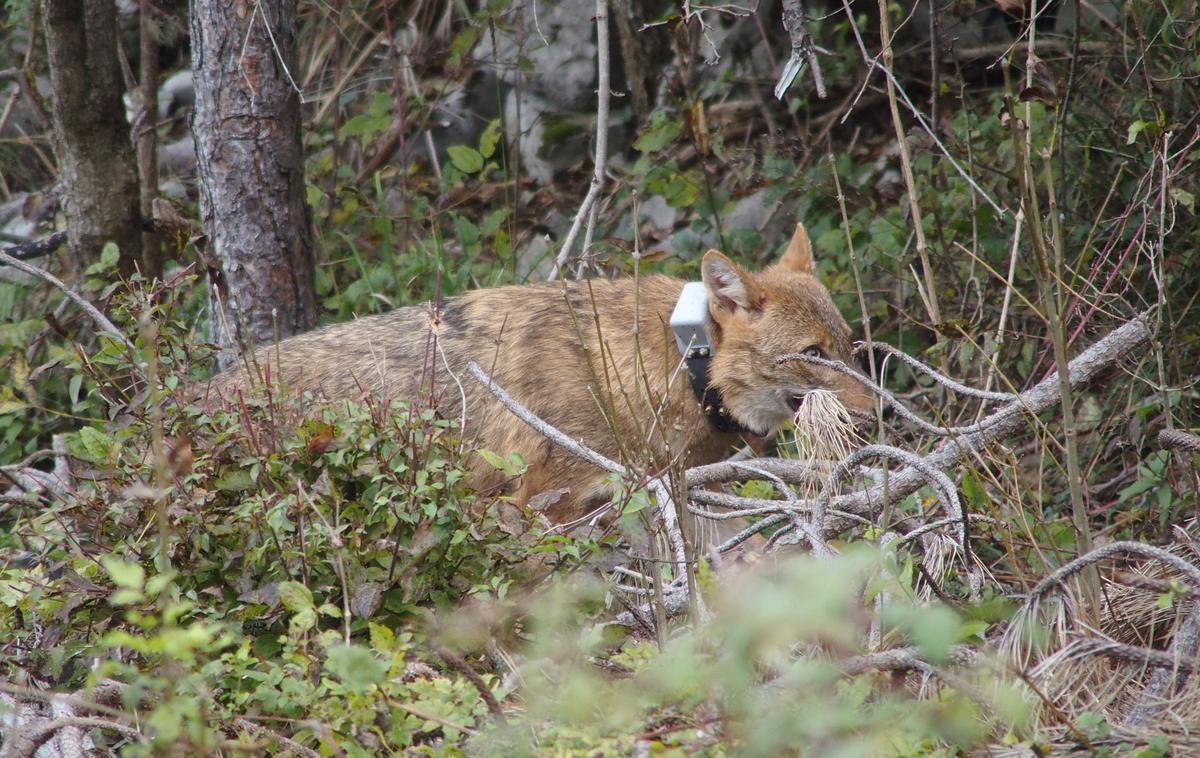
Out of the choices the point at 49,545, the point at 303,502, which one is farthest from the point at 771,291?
the point at 49,545

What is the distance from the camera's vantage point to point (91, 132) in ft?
20.6

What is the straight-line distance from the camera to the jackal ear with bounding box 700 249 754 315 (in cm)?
500

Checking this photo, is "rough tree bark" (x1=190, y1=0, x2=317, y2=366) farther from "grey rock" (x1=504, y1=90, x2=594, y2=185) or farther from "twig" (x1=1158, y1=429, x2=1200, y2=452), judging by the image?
"twig" (x1=1158, y1=429, x2=1200, y2=452)

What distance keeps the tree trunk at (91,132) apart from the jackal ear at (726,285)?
3.13m

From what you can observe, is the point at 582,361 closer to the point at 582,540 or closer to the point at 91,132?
the point at 582,540

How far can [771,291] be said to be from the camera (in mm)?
5160

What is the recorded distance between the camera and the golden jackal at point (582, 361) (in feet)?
16.2

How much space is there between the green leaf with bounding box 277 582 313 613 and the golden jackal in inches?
70.3

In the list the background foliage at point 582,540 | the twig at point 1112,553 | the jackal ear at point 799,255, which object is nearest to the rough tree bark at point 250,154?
the background foliage at point 582,540

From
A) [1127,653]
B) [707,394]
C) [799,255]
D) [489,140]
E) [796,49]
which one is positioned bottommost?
[707,394]

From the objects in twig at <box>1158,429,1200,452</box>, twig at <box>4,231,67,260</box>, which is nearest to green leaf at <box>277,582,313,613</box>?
twig at <box>1158,429,1200,452</box>

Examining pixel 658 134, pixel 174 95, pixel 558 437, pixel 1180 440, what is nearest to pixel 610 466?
pixel 558 437

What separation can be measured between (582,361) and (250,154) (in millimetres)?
1895

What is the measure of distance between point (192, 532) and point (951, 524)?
7.63ft
